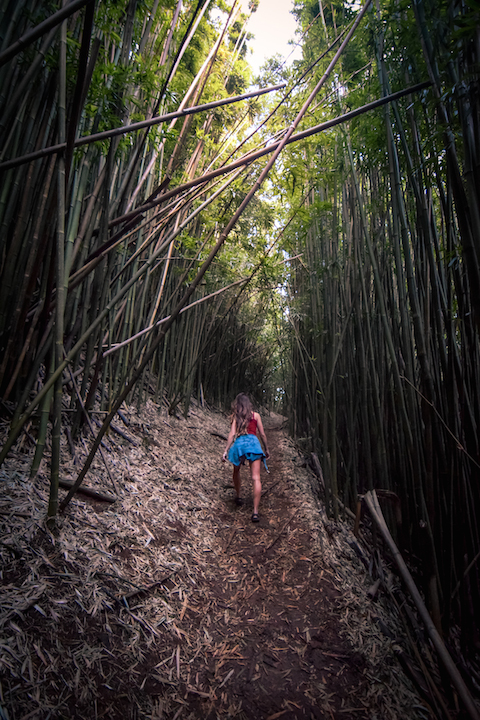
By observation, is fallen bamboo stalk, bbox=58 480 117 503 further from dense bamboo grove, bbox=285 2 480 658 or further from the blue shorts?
dense bamboo grove, bbox=285 2 480 658

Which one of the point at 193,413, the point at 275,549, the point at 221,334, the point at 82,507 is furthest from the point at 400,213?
the point at 221,334

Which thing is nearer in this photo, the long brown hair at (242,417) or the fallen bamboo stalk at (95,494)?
the fallen bamboo stalk at (95,494)

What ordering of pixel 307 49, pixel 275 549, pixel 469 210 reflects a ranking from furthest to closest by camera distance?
1. pixel 307 49
2. pixel 275 549
3. pixel 469 210

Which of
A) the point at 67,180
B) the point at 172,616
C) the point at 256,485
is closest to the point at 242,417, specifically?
the point at 256,485

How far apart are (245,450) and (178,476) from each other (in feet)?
1.74

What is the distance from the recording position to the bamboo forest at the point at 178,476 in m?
0.88

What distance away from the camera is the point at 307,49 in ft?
8.61

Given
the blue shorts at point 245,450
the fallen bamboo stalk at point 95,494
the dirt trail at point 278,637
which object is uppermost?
the blue shorts at point 245,450

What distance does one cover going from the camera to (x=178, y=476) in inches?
90.9

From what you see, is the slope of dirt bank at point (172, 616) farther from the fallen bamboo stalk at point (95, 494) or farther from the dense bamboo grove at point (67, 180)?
the dense bamboo grove at point (67, 180)

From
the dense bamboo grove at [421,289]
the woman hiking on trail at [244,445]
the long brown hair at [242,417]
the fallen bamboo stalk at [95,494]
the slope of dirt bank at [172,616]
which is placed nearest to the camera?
the slope of dirt bank at [172,616]

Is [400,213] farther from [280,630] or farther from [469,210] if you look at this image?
[280,630]

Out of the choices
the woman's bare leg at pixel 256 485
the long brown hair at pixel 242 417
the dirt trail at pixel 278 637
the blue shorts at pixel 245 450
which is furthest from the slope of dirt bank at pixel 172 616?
the long brown hair at pixel 242 417

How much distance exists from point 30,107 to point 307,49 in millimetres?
2623
